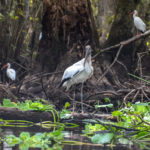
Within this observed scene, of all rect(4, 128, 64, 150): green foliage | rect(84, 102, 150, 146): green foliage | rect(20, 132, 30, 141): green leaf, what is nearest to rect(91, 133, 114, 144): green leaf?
Result: rect(84, 102, 150, 146): green foliage

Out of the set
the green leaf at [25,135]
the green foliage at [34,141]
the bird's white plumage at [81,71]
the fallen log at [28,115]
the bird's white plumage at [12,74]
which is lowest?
the green foliage at [34,141]

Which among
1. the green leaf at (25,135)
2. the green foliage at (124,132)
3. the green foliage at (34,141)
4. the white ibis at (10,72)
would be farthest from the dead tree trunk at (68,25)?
the green leaf at (25,135)

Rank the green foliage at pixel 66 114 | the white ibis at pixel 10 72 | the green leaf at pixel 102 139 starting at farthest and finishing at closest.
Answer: the white ibis at pixel 10 72 < the green foliage at pixel 66 114 < the green leaf at pixel 102 139

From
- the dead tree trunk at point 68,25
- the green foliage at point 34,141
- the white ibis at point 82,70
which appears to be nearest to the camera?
the green foliage at point 34,141

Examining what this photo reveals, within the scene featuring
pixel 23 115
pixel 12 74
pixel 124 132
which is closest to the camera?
pixel 124 132

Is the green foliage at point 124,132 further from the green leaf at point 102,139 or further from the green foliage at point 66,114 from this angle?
the green foliage at point 66,114

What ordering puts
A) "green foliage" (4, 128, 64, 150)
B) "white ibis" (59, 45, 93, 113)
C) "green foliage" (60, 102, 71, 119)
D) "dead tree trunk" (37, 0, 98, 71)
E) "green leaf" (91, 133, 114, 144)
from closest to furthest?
"green foliage" (4, 128, 64, 150), "green leaf" (91, 133, 114, 144), "green foliage" (60, 102, 71, 119), "white ibis" (59, 45, 93, 113), "dead tree trunk" (37, 0, 98, 71)

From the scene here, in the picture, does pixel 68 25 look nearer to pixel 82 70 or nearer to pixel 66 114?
pixel 82 70

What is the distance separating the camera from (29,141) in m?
3.82

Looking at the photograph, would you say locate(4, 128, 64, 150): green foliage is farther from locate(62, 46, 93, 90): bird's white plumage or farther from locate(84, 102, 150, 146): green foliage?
locate(62, 46, 93, 90): bird's white plumage

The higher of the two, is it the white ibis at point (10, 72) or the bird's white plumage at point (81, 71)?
the white ibis at point (10, 72)

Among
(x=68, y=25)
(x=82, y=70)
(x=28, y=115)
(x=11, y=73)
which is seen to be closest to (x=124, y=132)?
(x=28, y=115)

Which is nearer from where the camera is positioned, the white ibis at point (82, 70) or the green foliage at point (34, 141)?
the green foliage at point (34, 141)

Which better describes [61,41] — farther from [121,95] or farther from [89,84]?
[121,95]
